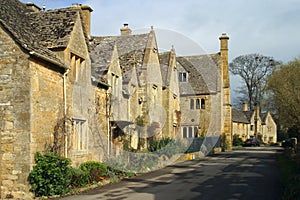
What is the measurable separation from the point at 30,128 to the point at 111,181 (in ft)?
18.1

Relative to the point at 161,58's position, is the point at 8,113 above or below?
below

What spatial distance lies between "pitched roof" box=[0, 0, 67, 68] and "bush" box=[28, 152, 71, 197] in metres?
3.87

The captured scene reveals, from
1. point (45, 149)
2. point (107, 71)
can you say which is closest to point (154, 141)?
point (107, 71)

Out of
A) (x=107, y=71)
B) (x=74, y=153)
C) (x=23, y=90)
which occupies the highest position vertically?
(x=107, y=71)

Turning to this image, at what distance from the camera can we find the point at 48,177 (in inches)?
521

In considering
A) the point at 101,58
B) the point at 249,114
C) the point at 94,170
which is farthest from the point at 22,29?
the point at 249,114

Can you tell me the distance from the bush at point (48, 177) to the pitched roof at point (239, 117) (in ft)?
200

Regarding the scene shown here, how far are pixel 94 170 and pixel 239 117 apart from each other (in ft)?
206

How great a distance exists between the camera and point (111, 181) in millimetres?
17328

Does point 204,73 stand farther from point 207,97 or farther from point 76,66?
point 76,66

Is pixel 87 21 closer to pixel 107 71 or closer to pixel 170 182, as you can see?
pixel 107 71

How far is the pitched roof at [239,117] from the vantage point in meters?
73.6

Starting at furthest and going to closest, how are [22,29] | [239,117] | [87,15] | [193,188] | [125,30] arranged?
[239,117] < [125,30] < [87,15] < [22,29] < [193,188]

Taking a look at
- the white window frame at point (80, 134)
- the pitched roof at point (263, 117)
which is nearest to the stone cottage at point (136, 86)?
the white window frame at point (80, 134)
